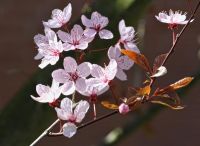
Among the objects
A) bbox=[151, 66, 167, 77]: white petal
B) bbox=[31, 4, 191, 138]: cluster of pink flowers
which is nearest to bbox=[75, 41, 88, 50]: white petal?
bbox=[31, 4, 191, 138]: cluster of pink flowers

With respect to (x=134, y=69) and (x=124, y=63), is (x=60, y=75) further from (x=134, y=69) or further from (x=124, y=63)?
(x=134, y=69)

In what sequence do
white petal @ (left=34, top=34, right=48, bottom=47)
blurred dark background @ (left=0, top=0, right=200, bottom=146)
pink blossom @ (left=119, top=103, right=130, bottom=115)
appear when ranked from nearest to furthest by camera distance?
1. pink blossom @ (left=119, top=103, right=130, bottom=115)
2. white petal @ (left=34, top=34, right=48, bottom=47)
3. blurred dark background @ (left=0, top=0, right=200, bottom=146)

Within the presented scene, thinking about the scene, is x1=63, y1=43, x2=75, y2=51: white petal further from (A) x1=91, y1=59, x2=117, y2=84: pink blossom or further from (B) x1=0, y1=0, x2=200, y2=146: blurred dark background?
(B) x1=0, y1=0, x2=200, y2=146: blurred dark background

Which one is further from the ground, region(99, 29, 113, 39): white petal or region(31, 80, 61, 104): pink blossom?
region(99, 29, 113, 39): white petal

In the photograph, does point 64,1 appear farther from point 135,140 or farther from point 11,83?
point 135,140

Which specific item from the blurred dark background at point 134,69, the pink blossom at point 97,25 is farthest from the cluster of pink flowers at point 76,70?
the blurred dark background at point 134,69

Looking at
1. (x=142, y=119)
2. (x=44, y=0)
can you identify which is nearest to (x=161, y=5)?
(x=44, y=0)

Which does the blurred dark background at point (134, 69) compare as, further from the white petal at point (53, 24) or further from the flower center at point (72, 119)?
the flower center at point (72, 119)

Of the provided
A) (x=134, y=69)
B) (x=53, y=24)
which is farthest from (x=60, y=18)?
(x=134, y=69)

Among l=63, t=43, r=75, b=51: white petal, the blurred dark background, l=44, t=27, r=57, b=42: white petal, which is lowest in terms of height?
the blurred dark background
